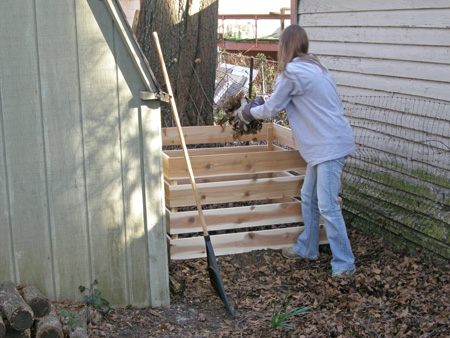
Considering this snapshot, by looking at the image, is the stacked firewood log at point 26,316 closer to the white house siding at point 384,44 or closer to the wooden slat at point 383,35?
the white house siding at point 384,44

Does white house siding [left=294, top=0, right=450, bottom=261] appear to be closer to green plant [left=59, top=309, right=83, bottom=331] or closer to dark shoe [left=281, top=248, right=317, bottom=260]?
dark shoe [left=281, top=248, right=317, bottom=260]

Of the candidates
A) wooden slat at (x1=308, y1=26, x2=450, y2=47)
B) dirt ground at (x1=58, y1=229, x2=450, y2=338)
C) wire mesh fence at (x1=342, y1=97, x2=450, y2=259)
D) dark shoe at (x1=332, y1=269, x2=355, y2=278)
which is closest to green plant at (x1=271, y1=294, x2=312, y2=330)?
dirt ground at (x1=58, y1=229, x2=450, y2=338)

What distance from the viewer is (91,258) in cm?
438

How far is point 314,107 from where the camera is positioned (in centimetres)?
505

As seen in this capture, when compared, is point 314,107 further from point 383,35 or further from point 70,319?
point 70,319

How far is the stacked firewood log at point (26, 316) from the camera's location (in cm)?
367

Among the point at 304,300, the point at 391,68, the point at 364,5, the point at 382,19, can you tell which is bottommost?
the point at 304,300

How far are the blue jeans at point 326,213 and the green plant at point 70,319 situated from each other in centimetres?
235

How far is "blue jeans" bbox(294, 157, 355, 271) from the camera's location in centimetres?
514

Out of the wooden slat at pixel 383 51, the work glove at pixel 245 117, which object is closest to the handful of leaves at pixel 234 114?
the work glove at pixel 245 117

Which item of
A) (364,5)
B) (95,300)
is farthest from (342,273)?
(364,5)

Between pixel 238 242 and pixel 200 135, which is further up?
pixel 200 135

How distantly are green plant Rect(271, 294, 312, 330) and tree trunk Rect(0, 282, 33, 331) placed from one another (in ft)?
5.76

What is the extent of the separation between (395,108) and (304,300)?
100 inches
